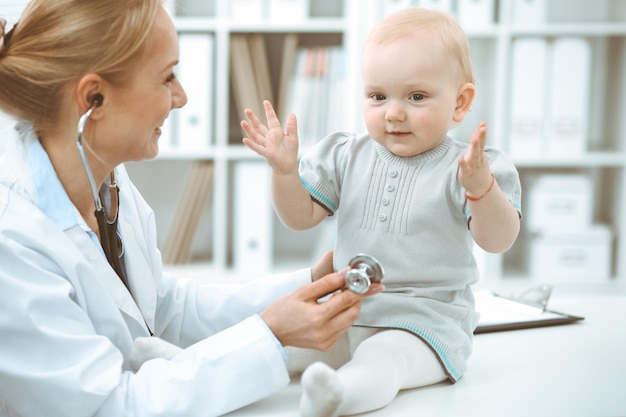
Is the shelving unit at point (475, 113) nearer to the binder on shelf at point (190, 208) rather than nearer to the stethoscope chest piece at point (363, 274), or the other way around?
the binder on shelf at point (190, 208)

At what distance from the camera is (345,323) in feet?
3.29

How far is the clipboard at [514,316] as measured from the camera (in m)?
1.36

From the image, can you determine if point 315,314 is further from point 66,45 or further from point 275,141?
point 66,45

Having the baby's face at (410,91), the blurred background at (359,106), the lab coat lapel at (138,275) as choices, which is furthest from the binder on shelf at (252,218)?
the baby's face at (410,91)

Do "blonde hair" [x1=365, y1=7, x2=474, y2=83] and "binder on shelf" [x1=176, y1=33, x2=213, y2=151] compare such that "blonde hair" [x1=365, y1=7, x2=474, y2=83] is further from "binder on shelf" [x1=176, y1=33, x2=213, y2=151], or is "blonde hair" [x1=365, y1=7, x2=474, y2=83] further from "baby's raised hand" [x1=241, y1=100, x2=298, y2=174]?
"binder on shelf" [x1=176, y1=33, x2=213, y2=151]

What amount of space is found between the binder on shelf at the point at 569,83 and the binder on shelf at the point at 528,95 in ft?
0.13

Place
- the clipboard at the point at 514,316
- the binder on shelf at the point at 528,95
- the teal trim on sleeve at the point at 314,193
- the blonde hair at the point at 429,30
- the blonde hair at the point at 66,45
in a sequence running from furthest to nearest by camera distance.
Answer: the binder on shelf at the point at 528,95
the clipboard at the point at 514,316
the teal trim on sleeve at the point at 314,193
the blonde hair at the point at 429,30
the blonde hair at the point at 66,45

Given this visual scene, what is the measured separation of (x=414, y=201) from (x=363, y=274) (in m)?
0.21

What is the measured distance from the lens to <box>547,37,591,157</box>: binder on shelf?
2.89 m

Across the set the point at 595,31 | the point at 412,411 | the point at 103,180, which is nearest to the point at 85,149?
the point at 103,180

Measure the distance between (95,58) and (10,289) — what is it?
0.32 m

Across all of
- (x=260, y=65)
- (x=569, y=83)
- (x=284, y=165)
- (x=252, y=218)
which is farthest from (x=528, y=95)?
(x=284, y=165)

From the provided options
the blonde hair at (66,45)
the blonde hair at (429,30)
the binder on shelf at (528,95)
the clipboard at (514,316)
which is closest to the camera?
the blonde hair at (66,45)

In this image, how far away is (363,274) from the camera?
973 mm
